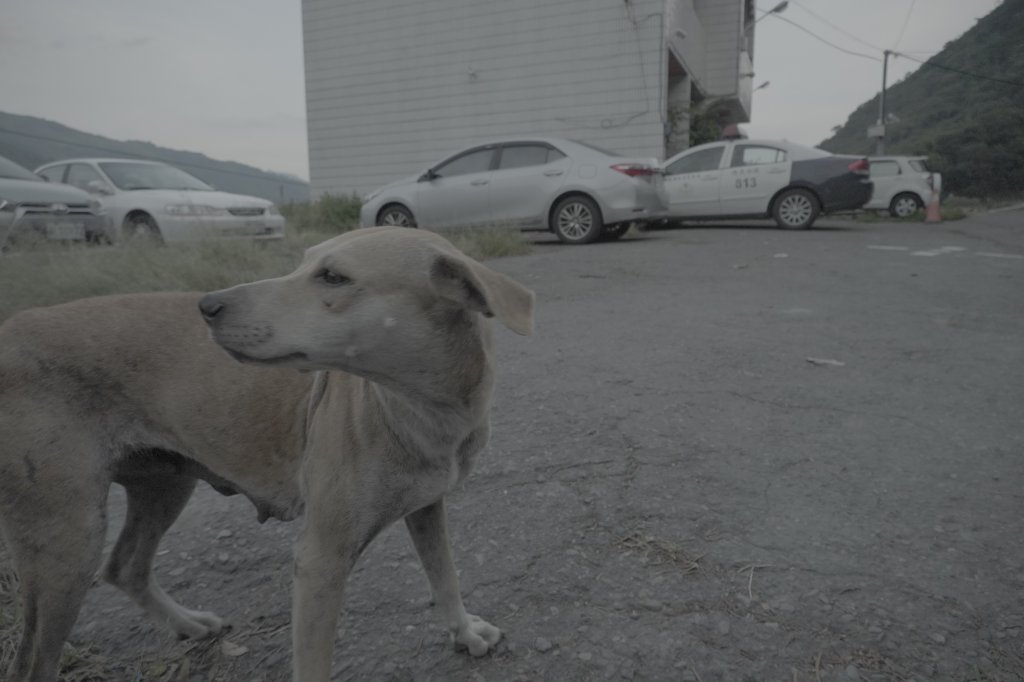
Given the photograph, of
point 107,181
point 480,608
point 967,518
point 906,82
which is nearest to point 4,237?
point 107,181

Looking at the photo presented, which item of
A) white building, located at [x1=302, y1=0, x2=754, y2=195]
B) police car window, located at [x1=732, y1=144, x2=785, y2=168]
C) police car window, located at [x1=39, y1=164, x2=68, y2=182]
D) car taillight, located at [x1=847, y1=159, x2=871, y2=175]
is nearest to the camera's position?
police car window, located at [x1=39, y1=164, x2=68, y2=182]

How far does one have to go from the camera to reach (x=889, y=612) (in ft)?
6.26

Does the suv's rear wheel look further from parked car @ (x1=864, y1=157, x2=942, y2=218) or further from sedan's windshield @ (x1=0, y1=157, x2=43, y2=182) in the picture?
sedan's windshield @ (x1=0, y1=157, x2=43, y2=182)

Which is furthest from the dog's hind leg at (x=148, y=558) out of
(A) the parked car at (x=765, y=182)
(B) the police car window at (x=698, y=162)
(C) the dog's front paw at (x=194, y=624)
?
(B) the police car window at (x=698, y=162)

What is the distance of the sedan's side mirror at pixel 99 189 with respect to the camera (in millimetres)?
10477

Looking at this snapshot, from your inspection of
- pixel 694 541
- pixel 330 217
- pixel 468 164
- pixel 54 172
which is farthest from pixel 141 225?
pixel 694 541

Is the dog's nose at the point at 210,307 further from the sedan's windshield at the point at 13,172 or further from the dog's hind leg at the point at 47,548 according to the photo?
the sedan's windshield at the point at 13,172

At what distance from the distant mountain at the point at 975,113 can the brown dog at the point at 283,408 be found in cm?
4114

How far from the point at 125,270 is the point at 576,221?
264 inches

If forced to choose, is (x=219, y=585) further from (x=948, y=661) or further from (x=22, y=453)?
(x=948, y=661)

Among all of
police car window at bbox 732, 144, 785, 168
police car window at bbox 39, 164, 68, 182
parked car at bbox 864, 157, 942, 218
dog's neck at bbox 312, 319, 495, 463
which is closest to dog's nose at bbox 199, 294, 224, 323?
dog's neck at bbox 312, 319, 495, 463

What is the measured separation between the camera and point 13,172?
897cm

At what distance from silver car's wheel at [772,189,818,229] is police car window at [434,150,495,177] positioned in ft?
20.6

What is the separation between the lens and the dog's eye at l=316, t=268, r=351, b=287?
173cm
